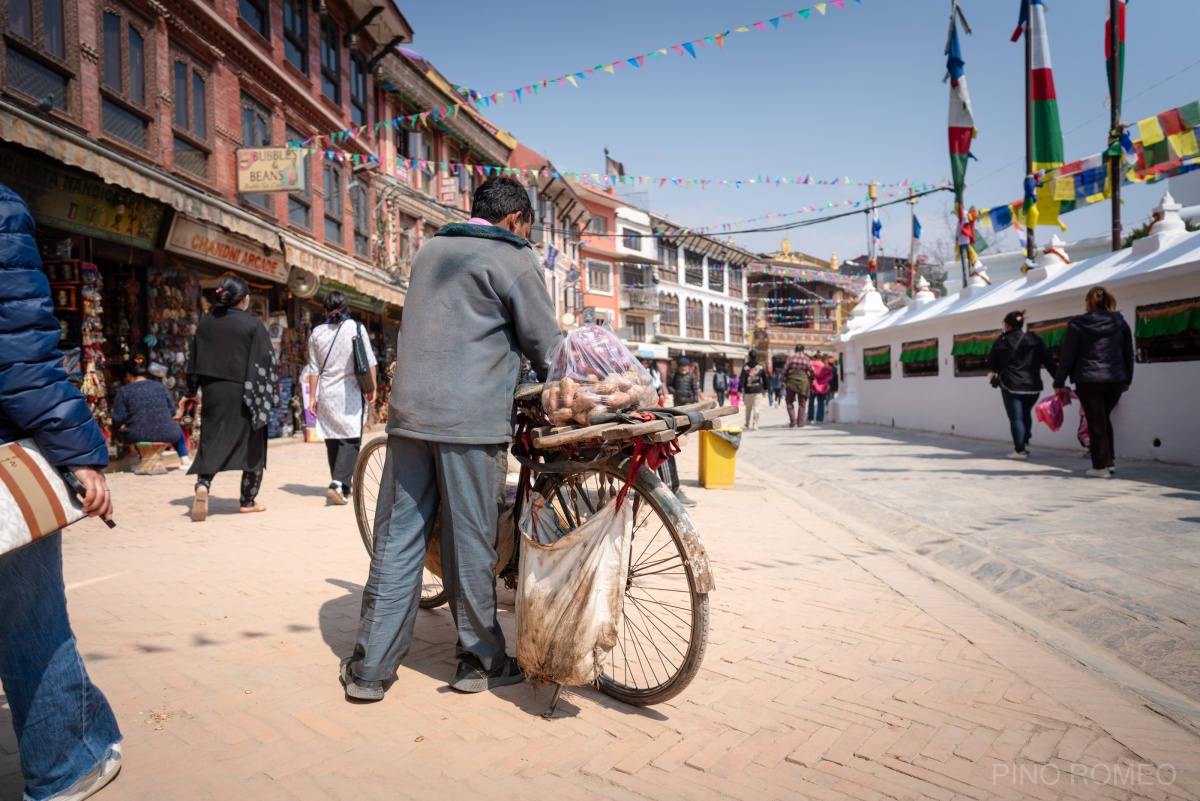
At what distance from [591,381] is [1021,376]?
8266 mm

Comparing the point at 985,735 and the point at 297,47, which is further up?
the point at 297,47

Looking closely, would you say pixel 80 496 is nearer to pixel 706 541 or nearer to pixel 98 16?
pixel 706 541

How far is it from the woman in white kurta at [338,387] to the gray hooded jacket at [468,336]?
12.9 feet

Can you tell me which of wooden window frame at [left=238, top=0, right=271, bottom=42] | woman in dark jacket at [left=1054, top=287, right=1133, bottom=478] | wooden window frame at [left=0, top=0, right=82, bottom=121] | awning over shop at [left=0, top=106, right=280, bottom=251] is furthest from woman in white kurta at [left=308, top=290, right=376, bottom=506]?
wooden window frame at [left=238, top=0, right=271, bottom=42]

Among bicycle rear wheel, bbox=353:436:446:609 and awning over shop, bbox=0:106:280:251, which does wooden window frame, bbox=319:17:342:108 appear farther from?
bicycle rear wheel, bbox=353:436:446:609

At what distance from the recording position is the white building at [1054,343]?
795 cm

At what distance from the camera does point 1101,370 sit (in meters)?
7.40

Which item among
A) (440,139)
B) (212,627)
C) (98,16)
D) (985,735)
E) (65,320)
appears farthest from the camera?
(440,139)

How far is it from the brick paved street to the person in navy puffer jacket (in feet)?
0.62

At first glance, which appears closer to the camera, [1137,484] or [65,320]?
[1137,484]

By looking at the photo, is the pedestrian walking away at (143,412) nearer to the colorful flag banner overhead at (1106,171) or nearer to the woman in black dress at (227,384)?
the woman in black dress at (227,384)

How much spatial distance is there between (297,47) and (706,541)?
1558 cm

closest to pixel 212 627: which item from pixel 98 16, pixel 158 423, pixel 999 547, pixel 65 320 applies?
pixel 999 547

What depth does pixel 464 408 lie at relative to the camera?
8.65 feet
